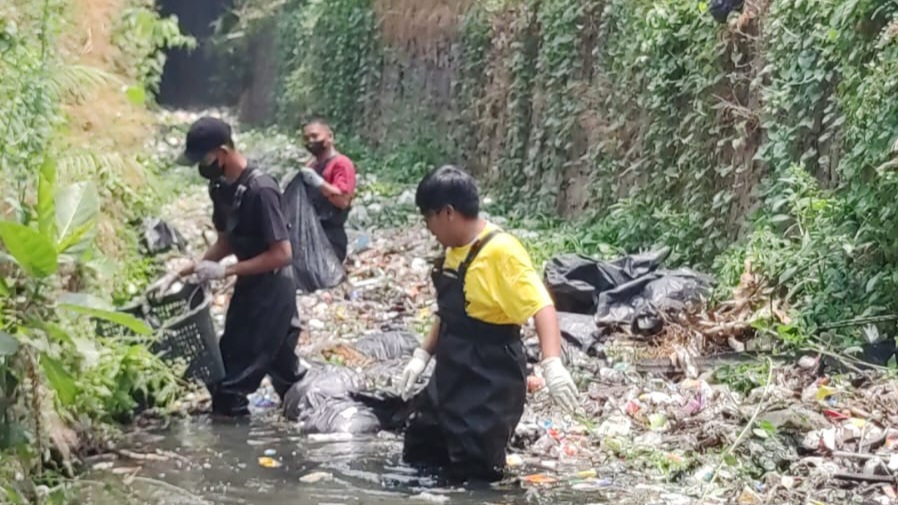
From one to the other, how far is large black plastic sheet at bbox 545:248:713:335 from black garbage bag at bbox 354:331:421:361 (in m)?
1.21

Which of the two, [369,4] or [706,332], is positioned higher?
[369,4]

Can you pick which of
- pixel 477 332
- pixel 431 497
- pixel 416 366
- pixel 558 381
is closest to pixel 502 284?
pixel 477 332

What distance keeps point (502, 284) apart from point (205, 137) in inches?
79.3

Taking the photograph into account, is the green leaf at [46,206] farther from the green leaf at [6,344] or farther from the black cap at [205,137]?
the black cap at [205,137]

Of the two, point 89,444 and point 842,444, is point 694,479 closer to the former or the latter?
point 842,444

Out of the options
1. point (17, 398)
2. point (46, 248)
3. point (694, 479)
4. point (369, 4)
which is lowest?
point (694, 479)

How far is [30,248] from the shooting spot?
11.6ft

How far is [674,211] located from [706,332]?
2.79 metres

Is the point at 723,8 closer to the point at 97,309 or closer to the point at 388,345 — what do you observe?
the point at 388,345

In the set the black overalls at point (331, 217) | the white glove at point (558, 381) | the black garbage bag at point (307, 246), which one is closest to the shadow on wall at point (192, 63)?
the black overalls at point (331, 217)

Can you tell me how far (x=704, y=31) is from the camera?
963cm

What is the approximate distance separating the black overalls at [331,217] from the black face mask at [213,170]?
372cm

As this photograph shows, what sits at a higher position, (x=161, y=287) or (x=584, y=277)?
(x=161, y=287)

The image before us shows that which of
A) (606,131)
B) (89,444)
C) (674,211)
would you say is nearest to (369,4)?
(606,131)
